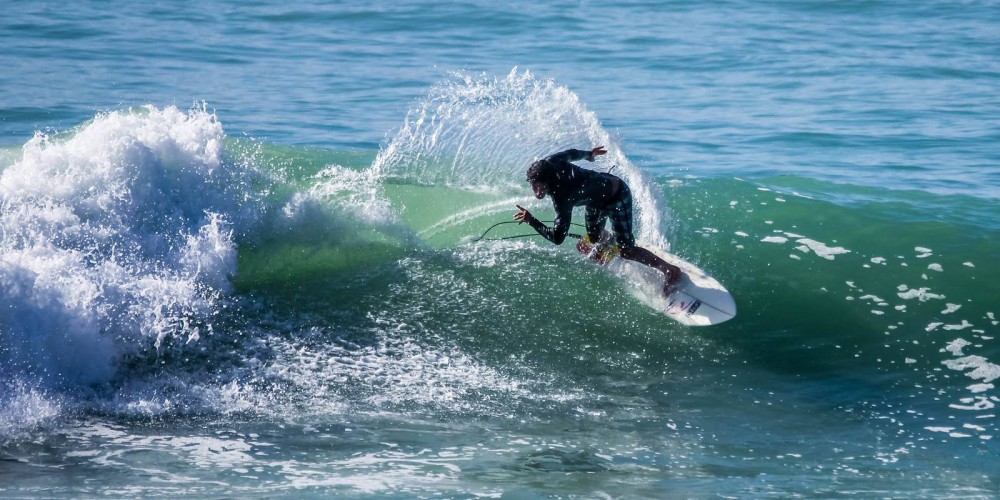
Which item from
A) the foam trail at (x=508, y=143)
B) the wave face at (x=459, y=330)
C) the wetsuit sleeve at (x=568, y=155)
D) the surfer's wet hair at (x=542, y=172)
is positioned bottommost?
the wave face at (x=459, y=330)

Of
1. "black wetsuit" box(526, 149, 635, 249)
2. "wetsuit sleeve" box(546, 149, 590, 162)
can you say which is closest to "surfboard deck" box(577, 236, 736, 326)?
"black wetsuit" box(526, 149, 635, 249)

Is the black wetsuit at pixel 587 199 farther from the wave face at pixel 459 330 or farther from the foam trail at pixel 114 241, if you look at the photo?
the foam trail at pixel 114 241

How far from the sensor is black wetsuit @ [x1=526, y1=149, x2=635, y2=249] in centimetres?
836

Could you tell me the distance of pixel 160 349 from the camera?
25.6ft

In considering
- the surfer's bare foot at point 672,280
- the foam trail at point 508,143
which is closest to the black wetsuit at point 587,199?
the surfer's bare foot at point 672,280

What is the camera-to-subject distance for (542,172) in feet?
26.7

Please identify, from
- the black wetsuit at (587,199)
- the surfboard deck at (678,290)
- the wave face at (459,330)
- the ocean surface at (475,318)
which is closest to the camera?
the ocean surface at (475,318)

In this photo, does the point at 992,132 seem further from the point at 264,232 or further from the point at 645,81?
the point at 264,232

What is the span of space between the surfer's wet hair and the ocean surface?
127 cm

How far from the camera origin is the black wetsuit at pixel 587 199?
27.4 feet

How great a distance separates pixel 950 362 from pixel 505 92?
5.26 metres

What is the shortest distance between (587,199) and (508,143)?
8.92 feet

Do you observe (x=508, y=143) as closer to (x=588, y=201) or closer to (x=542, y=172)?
(x=588, y=201)

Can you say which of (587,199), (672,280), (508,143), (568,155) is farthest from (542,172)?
(508,143)
